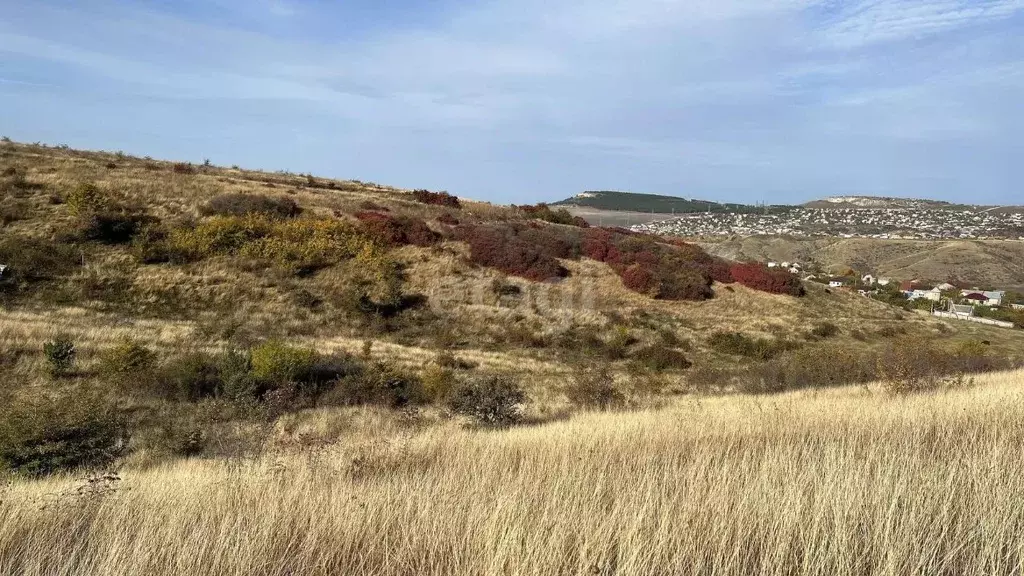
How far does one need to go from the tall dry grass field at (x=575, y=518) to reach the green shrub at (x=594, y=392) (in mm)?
10222

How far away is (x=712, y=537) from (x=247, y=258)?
2467cm

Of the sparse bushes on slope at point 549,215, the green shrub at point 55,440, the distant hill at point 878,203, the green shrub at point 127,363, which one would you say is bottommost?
the green shrub at point 127,363

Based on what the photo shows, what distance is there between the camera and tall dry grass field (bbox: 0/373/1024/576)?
2875mm

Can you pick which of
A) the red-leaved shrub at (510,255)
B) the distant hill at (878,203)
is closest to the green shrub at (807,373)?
the red-leaved shrub at (510,255)

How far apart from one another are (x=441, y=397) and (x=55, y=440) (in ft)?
27.1

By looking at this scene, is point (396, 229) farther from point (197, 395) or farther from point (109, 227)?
point (197, 395)

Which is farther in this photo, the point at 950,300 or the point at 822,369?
the point at 950,300

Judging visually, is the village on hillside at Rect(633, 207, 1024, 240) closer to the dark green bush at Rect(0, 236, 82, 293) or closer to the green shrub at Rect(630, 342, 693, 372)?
the green shrub at Rect(630, 342, 693, 372)

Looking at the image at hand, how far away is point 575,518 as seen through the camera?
10.8ft

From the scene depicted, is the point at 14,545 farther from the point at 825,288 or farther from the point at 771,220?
the point at 771,220

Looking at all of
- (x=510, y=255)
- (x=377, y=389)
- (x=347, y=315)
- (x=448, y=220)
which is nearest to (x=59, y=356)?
(x=377, y=389)

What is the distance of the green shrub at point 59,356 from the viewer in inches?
570

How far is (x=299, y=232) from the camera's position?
2711cm

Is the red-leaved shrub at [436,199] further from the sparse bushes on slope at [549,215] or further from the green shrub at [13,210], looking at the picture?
the green shrub at [13,210]
